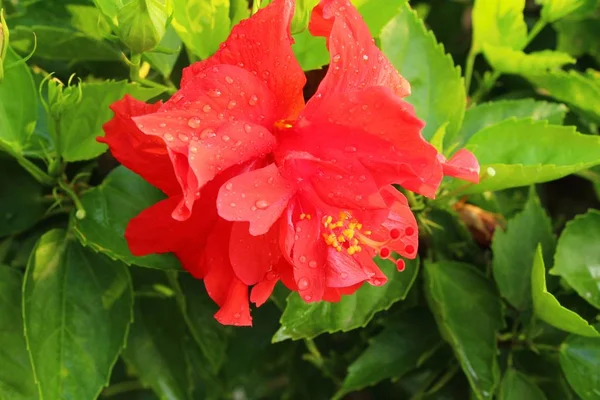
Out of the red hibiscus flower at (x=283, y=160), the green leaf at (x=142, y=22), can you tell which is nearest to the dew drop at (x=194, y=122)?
the red hibiscus flower at (x=283, y=160)

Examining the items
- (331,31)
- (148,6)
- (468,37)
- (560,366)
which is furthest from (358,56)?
(468,37)

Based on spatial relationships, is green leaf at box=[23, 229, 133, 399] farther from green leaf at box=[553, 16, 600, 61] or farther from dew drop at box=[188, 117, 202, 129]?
green leaf at box=[553, 16, 600, 61]

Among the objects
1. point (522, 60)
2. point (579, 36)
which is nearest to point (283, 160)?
point (522, 60)

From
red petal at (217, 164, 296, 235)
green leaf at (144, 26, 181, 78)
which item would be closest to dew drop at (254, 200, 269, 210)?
red petal at (217, 164, 296, 235)

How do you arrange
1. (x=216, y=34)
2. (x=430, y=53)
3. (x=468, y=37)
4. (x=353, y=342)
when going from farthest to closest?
(x=468, y=37) → (x=353, y=342) → (x=430, y=53) → (x=216, y=34)

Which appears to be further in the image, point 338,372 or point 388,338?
point 338,372

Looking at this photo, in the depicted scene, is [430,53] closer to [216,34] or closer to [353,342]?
[216,34]
